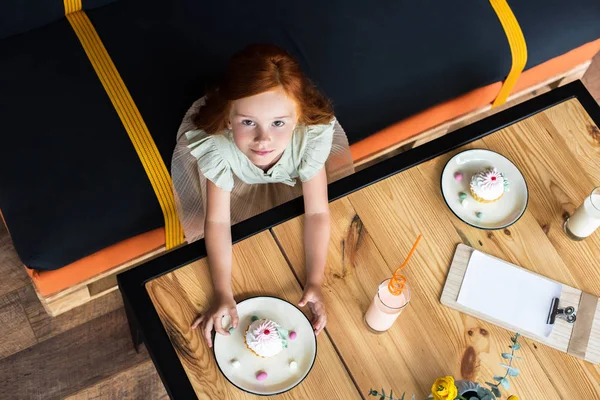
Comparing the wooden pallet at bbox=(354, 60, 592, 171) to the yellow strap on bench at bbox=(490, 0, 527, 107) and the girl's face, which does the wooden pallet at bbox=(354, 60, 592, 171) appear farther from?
the girl's face

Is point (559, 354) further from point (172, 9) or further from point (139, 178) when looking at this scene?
point (172, 9)

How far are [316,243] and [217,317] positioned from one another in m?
0.22

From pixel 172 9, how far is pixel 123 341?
2.73ft

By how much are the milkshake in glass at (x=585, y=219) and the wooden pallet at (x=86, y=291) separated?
2.85 ft

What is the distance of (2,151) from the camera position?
53.4 inches

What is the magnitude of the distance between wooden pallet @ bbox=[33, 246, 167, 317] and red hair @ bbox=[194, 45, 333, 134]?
1.45 feet

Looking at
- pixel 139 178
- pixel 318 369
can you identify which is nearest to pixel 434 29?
pixel 139 178

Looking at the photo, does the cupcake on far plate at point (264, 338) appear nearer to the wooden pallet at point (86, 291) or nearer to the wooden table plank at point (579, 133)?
the wooden pallet at point (86, 291)

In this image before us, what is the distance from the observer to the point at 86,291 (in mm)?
1523

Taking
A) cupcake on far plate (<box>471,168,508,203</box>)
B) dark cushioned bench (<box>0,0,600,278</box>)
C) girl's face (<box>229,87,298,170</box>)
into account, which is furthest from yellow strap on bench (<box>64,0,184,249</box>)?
cupcake on far plate (<box>471,168,508,203</box>)

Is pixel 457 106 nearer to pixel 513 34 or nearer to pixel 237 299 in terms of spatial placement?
pixel 513 34

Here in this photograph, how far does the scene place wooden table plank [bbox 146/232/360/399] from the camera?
1.07 m

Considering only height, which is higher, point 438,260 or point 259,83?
point 259,83

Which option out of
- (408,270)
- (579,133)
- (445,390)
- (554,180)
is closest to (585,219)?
(554,180)
